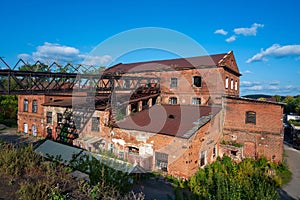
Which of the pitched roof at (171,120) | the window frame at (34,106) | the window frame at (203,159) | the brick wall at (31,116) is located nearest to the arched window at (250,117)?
the pitched roof at (171,120)

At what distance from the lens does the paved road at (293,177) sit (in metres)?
12.1

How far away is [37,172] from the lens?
4.32 m

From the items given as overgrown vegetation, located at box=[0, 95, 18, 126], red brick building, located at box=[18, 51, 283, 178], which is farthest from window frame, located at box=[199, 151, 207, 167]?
overgrown vegetation, located at box=[0, 95, 18, 126]

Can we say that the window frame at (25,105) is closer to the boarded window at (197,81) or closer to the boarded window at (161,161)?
the boarded window at (161,161)

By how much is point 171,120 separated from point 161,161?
3.23 meters

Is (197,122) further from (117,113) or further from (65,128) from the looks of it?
(65,128)

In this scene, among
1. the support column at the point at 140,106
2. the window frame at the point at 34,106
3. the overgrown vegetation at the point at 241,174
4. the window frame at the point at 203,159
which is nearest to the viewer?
the overgrown vegetation at the point at 241,174

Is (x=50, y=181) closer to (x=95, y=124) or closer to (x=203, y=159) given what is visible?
(x=203, y=159)

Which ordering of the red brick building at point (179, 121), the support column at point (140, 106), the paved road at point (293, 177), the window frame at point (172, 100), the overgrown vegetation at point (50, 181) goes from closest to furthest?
the overgrown vegetation at point (50, 181), the paved road at point (293, 177), the red brick building at point (179, 121), the support column at point (140, 106), the window frame at point (172, 100)

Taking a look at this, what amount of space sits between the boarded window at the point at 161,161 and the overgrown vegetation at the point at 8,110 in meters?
26.8

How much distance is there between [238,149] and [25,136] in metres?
22.4

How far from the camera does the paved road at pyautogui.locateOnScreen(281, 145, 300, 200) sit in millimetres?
12073

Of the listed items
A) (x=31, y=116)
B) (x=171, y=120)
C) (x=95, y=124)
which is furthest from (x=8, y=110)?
(x=171, y=120)

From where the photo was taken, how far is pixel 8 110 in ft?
97.7
